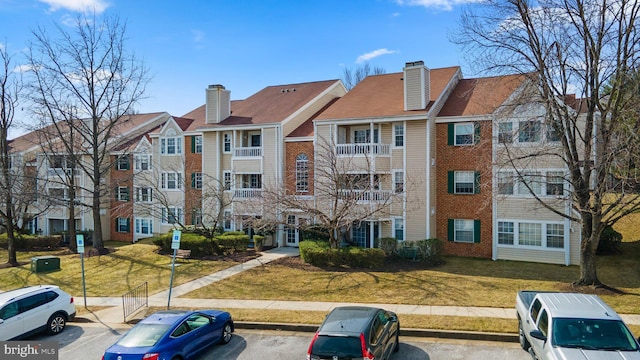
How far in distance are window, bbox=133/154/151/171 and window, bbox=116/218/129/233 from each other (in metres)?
5.03

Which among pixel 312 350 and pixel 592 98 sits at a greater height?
pixel 592 98

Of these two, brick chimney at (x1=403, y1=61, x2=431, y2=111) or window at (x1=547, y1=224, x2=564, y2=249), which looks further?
brick chimney at (x1=403, y1=61, x2=431, y2=111)

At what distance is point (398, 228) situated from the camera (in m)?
27.8

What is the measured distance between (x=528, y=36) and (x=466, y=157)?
967 centimetres

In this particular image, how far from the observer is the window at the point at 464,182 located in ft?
87.3

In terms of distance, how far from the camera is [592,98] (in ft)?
56.4

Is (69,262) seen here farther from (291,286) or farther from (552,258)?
(552,258)

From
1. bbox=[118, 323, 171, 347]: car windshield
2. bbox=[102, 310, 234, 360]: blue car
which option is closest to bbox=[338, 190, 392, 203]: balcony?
bbox=[102, 310, 234, 360]: blue car

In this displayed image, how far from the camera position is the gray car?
9586 mm

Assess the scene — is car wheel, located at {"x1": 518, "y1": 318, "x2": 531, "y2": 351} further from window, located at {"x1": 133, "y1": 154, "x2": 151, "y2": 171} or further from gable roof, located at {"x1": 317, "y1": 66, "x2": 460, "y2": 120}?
window, located at {"x1": 133, "y1": 154, "x2": 151, "y2": 171}

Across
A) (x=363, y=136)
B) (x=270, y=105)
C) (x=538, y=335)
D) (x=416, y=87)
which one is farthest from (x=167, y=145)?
(x=538, y=335)

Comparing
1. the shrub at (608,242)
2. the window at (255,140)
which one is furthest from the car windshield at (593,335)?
the window at (255,140)

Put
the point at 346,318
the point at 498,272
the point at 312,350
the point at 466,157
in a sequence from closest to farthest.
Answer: the point at 312,350 < the point at 346,318 < the point at 498,272 < the point at 466,157

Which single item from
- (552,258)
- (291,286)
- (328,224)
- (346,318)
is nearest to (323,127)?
(328,224)
